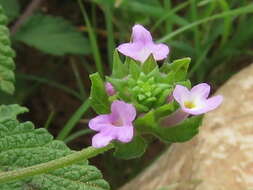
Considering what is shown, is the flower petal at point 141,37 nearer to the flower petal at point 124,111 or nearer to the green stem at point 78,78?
the flower petal at point 124,111

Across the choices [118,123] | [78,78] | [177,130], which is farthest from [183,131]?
[78,78]

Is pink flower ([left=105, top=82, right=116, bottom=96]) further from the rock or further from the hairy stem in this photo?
the hairy stem

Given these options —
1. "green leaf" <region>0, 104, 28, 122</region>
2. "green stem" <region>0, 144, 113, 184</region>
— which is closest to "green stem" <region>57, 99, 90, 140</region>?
"green leaf" <region>0, 104, 28, 122</region>

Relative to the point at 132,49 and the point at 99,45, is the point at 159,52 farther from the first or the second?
the point at 99,45

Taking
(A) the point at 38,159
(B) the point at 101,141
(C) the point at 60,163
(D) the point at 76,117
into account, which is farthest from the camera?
(D) the point at 76,117

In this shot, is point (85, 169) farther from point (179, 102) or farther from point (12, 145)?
point (179, 102)

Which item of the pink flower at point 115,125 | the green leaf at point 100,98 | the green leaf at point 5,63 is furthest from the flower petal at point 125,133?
the green leaf at point 5,63

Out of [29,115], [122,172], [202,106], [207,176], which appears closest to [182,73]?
[202,106]
